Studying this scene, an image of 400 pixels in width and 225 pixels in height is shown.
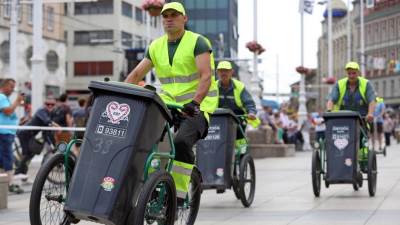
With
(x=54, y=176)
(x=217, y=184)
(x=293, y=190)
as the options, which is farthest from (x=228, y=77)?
(x=54, y=176)

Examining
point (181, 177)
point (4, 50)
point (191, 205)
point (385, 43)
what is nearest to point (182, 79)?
point (181, 177)

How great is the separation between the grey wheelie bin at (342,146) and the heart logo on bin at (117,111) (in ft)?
19.8

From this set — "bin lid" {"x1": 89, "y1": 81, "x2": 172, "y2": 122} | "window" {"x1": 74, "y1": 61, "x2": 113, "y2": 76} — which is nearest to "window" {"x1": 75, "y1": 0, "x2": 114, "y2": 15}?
"window" {"x1": 74, "y1": 61, "x2": 113, "y2": 76}

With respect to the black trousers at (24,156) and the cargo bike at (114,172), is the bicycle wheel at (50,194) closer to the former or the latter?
the cargo bike at (114,172)

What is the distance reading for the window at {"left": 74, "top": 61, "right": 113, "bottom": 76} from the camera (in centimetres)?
8156

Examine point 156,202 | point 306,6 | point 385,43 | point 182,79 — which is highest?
point 385,43

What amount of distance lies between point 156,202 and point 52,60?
198ft

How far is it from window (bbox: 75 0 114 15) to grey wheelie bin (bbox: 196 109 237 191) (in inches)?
2813

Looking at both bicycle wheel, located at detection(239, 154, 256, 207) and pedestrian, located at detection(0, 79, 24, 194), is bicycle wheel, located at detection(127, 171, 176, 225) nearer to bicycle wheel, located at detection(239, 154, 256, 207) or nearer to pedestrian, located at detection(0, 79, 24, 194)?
bicycle wheel, located at detection(239, 154, 256, 207)

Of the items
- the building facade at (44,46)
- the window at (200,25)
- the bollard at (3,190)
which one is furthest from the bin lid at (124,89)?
the window at (200,25)

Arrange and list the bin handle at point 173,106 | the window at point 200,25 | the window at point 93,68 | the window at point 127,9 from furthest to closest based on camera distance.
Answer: the window at point 127,9
the window at point 93,68
the window at point 200,25
the bin handle at point 173,106

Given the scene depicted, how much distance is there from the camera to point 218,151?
36.5 feet

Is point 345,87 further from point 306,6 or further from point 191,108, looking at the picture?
point 306,6

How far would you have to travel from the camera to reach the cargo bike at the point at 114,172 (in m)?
6.43
